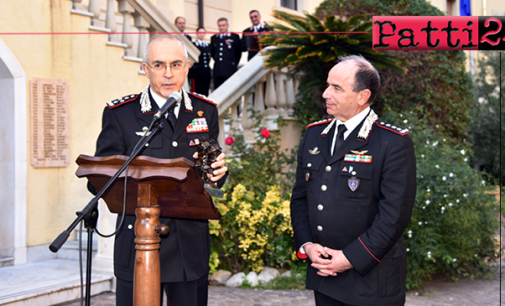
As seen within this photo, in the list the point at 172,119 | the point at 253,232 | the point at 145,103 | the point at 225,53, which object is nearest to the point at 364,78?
the point at 172,119

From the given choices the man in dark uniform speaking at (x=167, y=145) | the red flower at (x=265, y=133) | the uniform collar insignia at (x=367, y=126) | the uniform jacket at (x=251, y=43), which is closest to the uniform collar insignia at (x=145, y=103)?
the man in dark uniform speaking at (x=167, y=145)

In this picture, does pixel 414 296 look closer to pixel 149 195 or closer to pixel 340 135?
pixel 340 135

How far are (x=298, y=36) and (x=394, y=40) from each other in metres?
1.88

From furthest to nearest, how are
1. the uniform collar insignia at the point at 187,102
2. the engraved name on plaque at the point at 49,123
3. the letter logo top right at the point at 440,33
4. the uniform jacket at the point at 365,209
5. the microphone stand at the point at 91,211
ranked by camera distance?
the engraved name on plaque at the point at 49,123 → the letter logo top right at the point at 440,33 → the uniform collar insignia at the point at 187,102 → the uniform jacket at the point at 365,209 → the microphone stand at the point at 91,211

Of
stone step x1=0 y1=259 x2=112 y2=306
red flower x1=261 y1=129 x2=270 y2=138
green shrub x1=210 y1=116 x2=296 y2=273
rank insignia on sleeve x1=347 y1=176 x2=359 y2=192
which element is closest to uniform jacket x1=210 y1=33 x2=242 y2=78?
red flower x1=261 y1=129 x2=270 y2=138

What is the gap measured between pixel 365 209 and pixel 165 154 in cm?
108

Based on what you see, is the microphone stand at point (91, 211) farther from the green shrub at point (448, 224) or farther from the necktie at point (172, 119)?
the green shrub at point (448, 224)

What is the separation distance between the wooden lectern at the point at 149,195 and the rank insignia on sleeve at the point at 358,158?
2.67ft

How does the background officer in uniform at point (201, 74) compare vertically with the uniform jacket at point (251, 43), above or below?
below

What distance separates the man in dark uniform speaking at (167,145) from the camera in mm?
2338

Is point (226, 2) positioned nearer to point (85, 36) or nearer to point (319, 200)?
point (85, 36)

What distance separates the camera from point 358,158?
2.47m

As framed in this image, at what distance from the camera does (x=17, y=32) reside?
5.76m

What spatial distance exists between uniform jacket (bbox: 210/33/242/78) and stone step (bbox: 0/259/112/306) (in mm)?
4610
